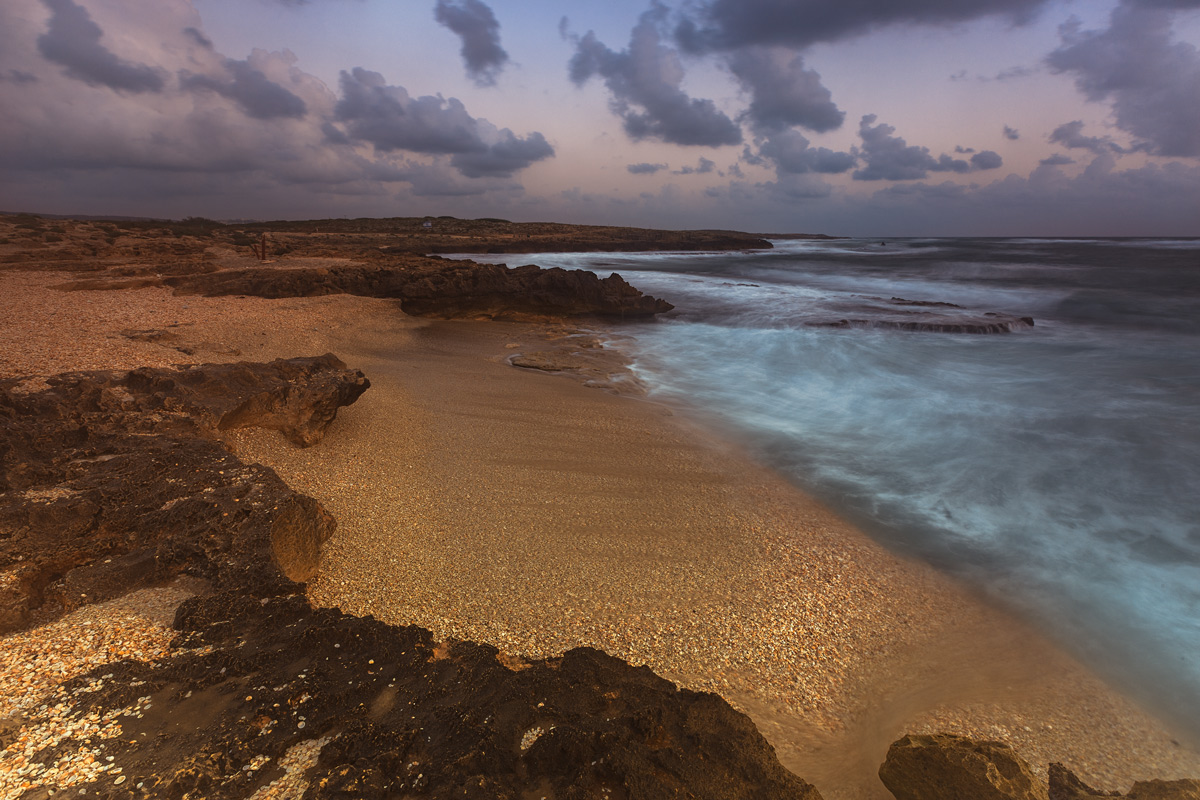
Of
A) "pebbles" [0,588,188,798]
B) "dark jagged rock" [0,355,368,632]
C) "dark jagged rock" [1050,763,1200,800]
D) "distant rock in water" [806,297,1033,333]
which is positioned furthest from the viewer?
"distant rock in water" [806,297,1033,333]

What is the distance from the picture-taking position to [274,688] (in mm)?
1951

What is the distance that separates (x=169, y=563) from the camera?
8.57 ft

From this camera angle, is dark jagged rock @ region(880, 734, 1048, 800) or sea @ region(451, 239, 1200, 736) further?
sea @ region(451, 239, 1200, 736)

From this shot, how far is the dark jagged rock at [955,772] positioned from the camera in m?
1.85

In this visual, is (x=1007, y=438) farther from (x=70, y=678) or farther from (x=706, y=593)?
(x=70, y=678)

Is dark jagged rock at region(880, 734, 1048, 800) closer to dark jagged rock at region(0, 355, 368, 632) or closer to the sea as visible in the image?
the sea

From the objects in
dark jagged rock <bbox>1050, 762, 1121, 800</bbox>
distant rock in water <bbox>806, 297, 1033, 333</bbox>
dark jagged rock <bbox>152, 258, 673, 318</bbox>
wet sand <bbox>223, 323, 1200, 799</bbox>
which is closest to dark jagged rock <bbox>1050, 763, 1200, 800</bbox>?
dark jagged rock <bbox>1050, 762, 1121, 800</bbox>

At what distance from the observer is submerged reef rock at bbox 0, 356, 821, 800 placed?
5.47 ft

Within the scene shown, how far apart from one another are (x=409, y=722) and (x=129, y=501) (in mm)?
2211

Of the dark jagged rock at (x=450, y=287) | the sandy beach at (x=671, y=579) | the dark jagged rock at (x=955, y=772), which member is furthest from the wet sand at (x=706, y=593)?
the dark jagged rock at (x=450, y=287)

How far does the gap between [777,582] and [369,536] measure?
8.43 ft

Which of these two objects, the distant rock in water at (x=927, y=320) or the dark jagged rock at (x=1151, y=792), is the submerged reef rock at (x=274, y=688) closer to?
the dark jagged rock at (x=1151, y=792)

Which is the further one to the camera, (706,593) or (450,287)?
(450,287)

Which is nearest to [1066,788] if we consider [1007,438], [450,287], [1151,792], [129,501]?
[1151,792]
